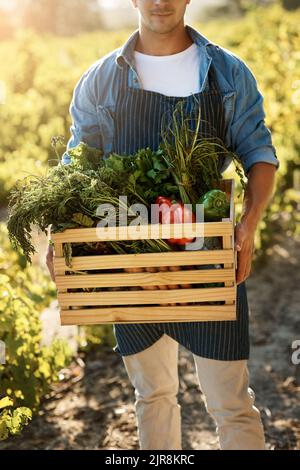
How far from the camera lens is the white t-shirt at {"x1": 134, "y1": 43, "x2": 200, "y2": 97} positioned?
8.43 ft

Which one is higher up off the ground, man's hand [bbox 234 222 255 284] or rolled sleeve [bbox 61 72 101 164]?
rolled sleeve [bbox 61 72 101 164]

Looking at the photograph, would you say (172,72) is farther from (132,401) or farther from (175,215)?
(132,401)

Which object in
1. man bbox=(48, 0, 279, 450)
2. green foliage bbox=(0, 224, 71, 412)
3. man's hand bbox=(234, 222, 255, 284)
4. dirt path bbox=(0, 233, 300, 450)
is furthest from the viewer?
dirt path bbox=(0, 233, 300, 450)

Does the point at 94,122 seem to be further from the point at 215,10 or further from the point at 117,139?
the point at 215,10

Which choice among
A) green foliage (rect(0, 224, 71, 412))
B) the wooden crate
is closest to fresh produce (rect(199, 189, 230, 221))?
the wooden crate

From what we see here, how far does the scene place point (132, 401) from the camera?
3.80 meters

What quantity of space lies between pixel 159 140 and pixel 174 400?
90 cm

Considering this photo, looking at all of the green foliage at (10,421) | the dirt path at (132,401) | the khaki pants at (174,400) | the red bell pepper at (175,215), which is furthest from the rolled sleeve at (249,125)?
the dirt path at (132,401)

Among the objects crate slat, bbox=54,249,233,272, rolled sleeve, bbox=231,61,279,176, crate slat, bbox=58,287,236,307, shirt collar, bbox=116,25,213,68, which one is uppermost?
shirt collar, bbox=116,25,213,68

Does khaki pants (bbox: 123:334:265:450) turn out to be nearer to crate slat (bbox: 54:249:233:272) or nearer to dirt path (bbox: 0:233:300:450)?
crate slat (bbox: 54:249:233:272)

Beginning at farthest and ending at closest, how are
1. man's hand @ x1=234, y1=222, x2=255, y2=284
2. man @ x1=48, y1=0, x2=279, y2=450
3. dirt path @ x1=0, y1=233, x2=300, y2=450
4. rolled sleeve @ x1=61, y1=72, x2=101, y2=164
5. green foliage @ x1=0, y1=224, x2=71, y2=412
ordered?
dirt path @ x1=0, y1=233, x2=300, y2=450, green foliage @ x1=0, y1=224, x2=71, y2=412, rolled sleeve @ x1=61, y1=72, x2=101, y2=164, man @ x1=48, y1=0, x2=279, y2=450, man's hand @ x1=234, y1=222, x2=255, y2=284
